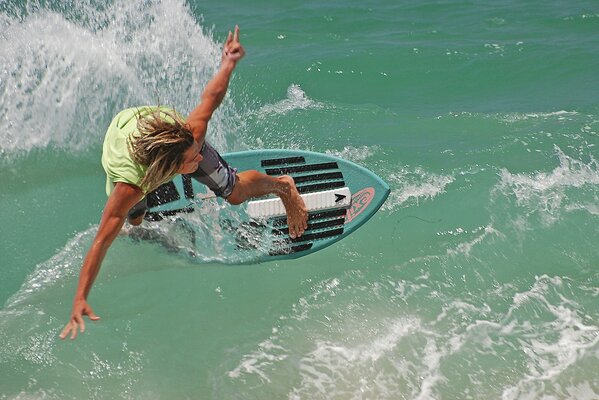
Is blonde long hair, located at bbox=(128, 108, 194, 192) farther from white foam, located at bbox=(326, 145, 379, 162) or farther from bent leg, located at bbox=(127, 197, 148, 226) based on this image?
white foam, located at bbox=(326, 145, 379, 162)

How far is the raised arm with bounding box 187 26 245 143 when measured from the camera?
4.39 meters

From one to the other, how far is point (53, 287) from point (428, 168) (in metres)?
3.73

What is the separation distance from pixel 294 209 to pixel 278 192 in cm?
36

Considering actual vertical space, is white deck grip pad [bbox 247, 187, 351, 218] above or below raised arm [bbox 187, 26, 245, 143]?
below

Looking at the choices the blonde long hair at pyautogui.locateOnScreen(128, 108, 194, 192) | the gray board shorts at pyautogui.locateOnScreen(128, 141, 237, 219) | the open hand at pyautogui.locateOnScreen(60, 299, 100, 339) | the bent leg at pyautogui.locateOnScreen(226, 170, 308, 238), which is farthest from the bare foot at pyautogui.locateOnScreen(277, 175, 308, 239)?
the open hand at pyautogui.locateOnScreen(60, 299, 100, 339)

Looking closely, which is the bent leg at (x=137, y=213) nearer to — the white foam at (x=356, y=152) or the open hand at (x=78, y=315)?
the open hand at (x=78, y=315)

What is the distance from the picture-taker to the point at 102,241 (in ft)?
12.9

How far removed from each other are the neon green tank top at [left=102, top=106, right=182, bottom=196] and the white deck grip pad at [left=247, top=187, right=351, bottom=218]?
1536mm

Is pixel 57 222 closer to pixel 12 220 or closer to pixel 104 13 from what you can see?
pixel 12 220

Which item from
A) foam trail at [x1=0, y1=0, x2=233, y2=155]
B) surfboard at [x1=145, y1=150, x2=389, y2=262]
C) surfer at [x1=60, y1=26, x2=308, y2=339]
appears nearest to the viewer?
surfer at [x1=60, y1=26, x2=308, y2=339]

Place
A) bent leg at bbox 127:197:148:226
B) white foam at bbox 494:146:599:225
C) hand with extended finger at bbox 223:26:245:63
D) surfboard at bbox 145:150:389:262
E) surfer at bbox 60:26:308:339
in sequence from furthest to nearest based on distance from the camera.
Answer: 1. white foam at bbox 494:146:599:225
2. surfboard at bbox 145:150:389:262
3. bent leg at bbox 127:197:148:226
4. hand with extended finger at bbox 223:26:245:63
5. surfer at bbox 60:26:308:339

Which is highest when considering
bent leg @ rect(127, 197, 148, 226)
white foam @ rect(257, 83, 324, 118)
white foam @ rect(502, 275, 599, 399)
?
bent leg @ rect(127, 197, 148, 226)

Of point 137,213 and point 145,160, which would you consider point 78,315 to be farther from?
point 137,213

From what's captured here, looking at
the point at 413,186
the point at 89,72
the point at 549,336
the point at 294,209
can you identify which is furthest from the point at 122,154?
the point at 89,72
